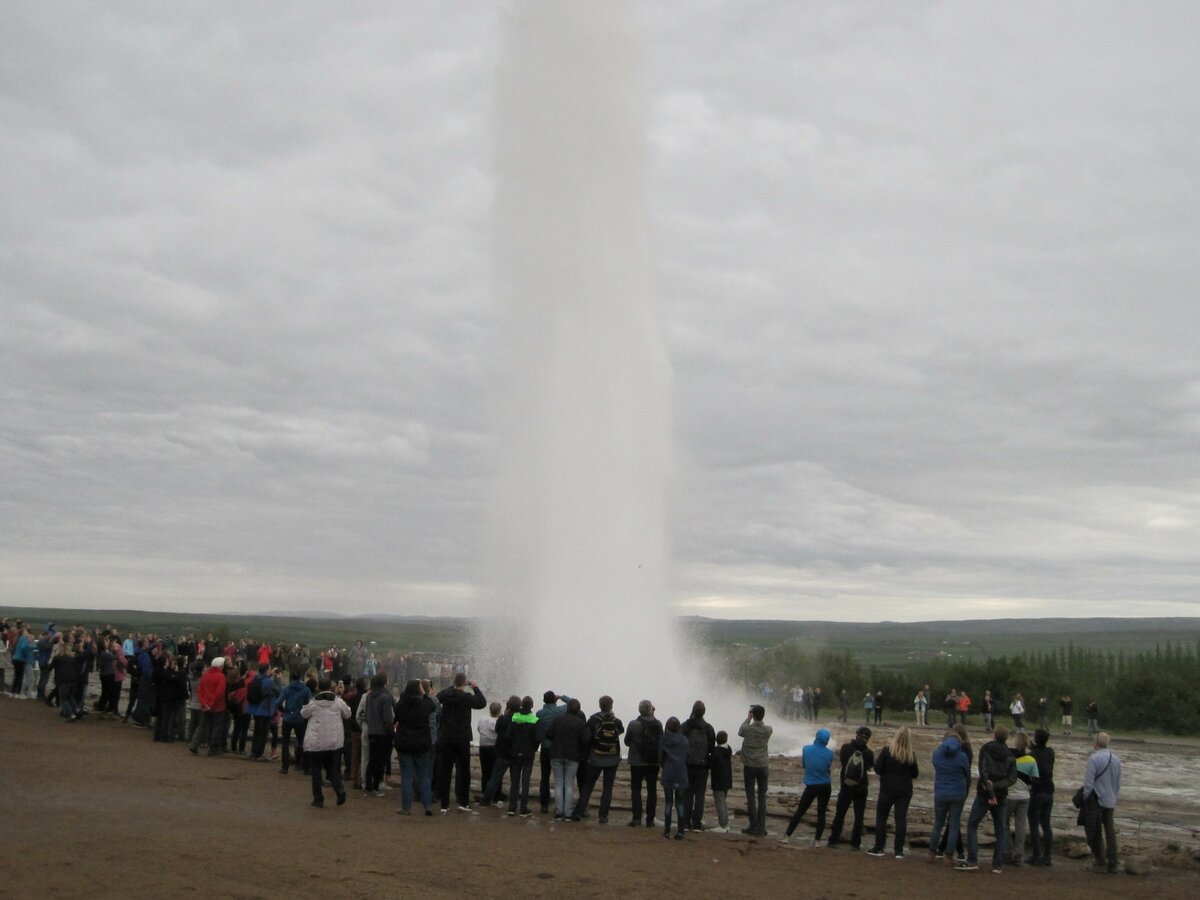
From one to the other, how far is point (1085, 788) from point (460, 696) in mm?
7538

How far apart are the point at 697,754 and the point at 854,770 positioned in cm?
185

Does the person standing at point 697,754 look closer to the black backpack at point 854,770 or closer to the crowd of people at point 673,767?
the crowd of people at point 673,767

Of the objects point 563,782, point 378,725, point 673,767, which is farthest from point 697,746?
point 378,725

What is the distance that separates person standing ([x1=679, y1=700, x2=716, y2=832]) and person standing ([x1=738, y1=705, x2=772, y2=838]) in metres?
0.43

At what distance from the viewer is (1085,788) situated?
1259cm

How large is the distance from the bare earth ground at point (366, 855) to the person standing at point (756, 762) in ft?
0.93

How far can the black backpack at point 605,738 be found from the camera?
1335cm

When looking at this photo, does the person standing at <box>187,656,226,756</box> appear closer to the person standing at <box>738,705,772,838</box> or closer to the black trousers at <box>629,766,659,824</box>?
the black trousers at <box>629,766,659,824</box>

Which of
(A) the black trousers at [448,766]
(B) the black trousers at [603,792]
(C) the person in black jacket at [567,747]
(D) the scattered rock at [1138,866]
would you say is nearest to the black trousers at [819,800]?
(B) the black trousers at [603,792]

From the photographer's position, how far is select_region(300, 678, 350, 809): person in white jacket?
501 inches

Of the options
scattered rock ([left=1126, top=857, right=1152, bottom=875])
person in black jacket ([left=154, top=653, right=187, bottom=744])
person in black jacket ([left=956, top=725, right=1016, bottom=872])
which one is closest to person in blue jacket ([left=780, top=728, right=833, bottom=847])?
person in black jacket ([left=956, top=725, right=1016, bottom=872])

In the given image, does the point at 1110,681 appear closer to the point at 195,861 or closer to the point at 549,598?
the point at 549,598

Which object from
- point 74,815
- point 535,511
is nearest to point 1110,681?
point 535,511

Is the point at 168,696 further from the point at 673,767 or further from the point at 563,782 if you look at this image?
the point at 673,767
